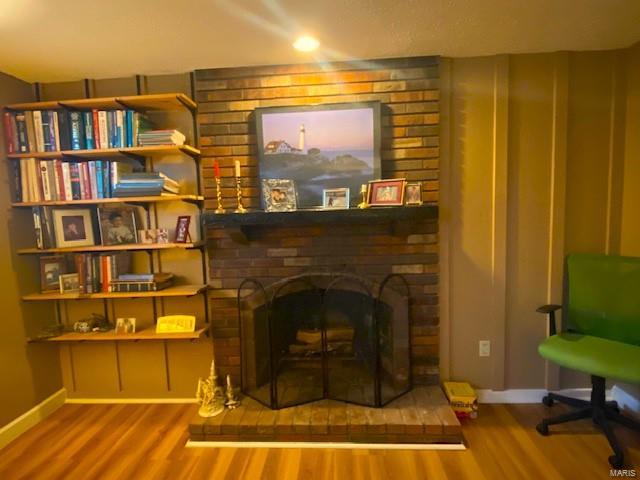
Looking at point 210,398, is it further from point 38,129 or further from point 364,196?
point 38,129

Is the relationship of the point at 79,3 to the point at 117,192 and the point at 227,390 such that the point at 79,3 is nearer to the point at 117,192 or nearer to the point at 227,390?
the point at 117,192

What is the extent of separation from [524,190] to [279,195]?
5.32 ft

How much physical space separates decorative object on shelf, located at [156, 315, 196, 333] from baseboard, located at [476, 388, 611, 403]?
6.69 ft

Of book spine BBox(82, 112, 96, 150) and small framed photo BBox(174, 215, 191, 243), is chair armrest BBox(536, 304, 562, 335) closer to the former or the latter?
small framed photo BBox(174, 215, 191, 243)

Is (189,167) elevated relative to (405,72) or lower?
lower

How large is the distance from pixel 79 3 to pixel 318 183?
4.72 feet

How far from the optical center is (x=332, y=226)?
2146 mm

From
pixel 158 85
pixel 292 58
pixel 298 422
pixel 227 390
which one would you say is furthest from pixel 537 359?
pixel 158 85

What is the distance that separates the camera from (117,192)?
79.6 inches

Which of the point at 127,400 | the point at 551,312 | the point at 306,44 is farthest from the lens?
the point at 127,400

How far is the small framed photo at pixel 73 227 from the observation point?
2088 millimetres

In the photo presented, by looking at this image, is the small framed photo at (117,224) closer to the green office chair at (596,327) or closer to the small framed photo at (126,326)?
the small framed photo at (126,326)

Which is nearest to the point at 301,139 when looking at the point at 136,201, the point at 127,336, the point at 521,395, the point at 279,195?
the point at 279,195

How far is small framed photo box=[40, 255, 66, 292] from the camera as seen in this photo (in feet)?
7.01
